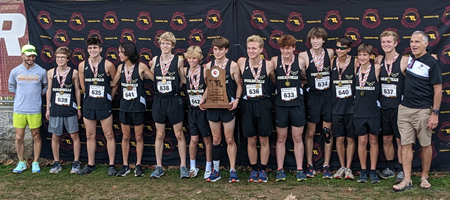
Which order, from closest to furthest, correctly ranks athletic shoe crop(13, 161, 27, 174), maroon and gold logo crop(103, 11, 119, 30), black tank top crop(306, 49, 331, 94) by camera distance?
black tank top crop(306, 49, 331, 94) → athletic shoe crop(13, 161, 27, 174) → maroon and gold logo crop(103, 11, 119, 30)

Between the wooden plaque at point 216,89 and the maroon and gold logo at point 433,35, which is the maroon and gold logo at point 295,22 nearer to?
the wooden plaque at point 216,89

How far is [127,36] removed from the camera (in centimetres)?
692

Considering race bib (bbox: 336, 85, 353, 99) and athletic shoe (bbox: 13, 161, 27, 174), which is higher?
race bib (bbox: 336, 85, 353, 99)

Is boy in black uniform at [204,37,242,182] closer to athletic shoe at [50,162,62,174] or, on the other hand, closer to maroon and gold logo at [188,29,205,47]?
maroon and gold logo at [188,29,205,47]

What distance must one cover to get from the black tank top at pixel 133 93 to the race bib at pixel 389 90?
3.32m

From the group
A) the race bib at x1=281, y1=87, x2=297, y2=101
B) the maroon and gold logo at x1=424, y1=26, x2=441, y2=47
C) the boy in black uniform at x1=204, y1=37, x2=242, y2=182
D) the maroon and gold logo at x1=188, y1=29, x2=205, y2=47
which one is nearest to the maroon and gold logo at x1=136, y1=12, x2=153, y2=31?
the maroon and gold logo at x1=188, y1=29, x2=205, y2=47

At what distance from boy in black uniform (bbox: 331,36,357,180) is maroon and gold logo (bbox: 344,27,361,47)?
35 centimetres

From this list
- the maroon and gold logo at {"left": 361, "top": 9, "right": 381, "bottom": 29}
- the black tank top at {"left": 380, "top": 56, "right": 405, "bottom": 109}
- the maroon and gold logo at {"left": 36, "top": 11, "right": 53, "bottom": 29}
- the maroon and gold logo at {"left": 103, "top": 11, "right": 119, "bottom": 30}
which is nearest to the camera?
the black tank top at {"left": 380, "top": 56, "right": 405, "bottom": 109}

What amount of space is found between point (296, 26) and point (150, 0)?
2.25 meters

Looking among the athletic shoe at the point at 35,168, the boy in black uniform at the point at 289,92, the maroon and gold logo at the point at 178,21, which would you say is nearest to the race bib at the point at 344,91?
the boy in black uniform at the point at 289,92

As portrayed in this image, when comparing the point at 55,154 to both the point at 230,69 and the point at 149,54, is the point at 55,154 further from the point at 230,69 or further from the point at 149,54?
the point at 230,69

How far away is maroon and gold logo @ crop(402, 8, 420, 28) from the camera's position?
6.26 m

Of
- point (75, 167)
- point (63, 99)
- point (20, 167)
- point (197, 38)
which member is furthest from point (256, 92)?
point (20, 167)

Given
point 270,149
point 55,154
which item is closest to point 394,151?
point 270,149
